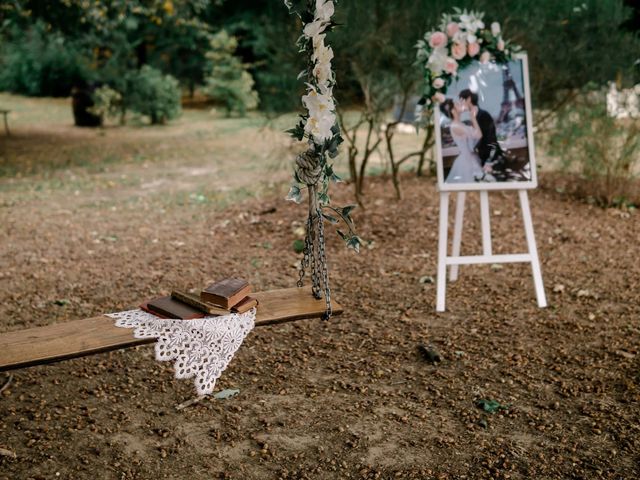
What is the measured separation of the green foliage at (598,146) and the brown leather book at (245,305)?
5545 millimetres

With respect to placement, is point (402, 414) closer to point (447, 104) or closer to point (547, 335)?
point (547, 335)

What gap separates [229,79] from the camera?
18547mm

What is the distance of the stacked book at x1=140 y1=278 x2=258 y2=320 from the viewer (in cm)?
298

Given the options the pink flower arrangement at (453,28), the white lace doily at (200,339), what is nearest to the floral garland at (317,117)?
the white lace doily at (200,339)

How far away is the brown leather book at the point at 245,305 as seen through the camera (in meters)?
3.01

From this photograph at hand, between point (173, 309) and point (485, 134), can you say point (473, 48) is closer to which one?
point (485, 134)

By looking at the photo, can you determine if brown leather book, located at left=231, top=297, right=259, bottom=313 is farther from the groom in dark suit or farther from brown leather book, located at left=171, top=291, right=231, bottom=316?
the groom in dark suit

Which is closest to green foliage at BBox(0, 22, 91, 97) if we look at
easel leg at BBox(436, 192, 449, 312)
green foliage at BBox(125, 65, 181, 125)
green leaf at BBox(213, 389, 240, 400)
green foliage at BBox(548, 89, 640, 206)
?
green foliage at BBox(125, 65, 181, 125)

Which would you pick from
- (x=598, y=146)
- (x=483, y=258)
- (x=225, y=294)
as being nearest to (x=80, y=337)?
(x=225, y=294)

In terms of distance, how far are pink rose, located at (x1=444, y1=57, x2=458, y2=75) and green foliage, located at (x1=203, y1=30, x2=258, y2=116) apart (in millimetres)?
13735

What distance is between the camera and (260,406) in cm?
347

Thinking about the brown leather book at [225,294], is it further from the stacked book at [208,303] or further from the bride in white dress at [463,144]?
the bride in white dress at [463,144]

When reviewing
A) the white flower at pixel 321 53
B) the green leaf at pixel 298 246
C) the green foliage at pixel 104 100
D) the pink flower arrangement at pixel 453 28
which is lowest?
the green leaf at pixel 298 246

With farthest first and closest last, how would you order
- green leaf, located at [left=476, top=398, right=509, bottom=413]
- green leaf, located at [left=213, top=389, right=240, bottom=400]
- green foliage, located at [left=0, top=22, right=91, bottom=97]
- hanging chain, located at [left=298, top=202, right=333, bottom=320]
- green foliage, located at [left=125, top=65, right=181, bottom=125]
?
green foliage, located at [left=0, top=22, right=91, bottom=97] → green foliage, located at [left=125, top=65, right=181, bottom=125] → green leaf, located at [left=213, top=389, right=240, bottom=400] → green leaf, located at [left=476, top=398, right=509, bottom=413] → hanging chain, located at [left=298, top=202, right=333, bottom=320]
